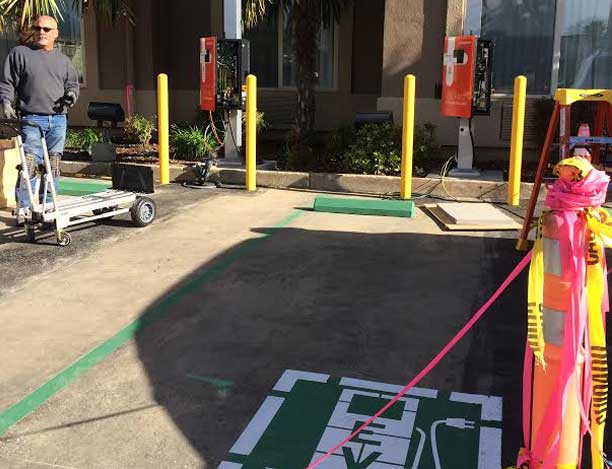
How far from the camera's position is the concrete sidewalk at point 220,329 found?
3.38 metres

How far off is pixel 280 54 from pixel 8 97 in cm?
839

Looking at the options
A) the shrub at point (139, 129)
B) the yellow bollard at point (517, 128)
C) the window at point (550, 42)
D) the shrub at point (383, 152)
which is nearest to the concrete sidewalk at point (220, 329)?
the yellow bollard at point (517, 128)

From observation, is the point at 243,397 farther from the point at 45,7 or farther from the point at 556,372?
the point at 45,7

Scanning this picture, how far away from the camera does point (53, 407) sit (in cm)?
358

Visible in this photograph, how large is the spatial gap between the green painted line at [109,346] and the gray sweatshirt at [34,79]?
243 centimetres

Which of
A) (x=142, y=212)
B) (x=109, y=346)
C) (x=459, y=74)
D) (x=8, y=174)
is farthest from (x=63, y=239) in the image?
(x=459, y=74)

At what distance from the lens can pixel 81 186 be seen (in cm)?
955

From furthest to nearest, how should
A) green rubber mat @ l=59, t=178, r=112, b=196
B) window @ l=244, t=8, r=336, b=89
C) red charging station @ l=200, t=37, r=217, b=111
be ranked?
window @ l=244, t=8, r=336, b=89, red charging station @ l=200, t=37, r=217, b=111, green rubber mat @ l=59, t=178, r=112, b=196

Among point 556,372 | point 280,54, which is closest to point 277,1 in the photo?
point 280,54

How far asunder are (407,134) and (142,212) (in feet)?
11.8

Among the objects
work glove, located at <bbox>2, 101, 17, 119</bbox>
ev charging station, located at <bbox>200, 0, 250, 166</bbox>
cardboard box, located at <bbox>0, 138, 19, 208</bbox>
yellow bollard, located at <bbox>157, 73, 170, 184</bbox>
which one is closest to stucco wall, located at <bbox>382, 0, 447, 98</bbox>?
ev charging station, located at <bbox>200, 0, 250, 166</bbox>

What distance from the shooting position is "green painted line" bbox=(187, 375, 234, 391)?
3805 millimetres

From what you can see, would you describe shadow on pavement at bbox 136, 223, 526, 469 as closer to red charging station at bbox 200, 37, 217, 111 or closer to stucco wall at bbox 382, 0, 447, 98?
red charging station at bbox 200, 37, 217, 111

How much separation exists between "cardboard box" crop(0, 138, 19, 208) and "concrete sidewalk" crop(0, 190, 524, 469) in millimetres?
2108
